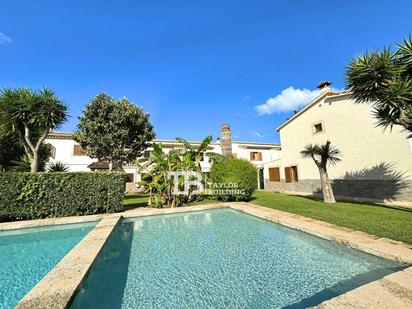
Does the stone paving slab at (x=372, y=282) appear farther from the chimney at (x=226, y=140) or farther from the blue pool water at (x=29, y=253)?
the chimney at (x=226, y=140)

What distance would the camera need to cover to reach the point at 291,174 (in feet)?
73.4

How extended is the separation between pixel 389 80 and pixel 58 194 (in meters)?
16.5

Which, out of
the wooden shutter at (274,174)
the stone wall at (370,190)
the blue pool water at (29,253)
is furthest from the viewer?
the wooden shutter at (274,174)

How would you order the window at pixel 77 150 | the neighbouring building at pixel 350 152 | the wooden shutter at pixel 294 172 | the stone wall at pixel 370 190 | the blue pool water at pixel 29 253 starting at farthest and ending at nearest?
the window at pixel 77 150 → the wooden shutter at pixel 294 172 → the neighbouring building at pixel 350 152 → the stone wall at pixel 370 190 → the blue pool water at pixel 29 253

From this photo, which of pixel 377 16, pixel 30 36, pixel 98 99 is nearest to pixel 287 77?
pixel 377 16

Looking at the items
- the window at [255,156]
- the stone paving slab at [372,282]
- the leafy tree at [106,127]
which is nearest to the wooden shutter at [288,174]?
the window at [255,156]

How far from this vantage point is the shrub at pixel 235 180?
14039mm

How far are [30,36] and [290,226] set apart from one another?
55.0 feet

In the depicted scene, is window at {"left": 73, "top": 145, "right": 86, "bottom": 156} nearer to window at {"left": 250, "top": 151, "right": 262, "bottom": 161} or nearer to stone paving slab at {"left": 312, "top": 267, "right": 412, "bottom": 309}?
window at {"left": 250, "top": 151, "right": 262, "bottom": 161}

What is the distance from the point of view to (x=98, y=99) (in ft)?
62.6

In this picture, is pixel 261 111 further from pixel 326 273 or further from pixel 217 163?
pixel 326 273

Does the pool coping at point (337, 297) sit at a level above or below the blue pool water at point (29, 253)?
above

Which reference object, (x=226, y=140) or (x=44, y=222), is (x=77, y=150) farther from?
(x=44, y=222)

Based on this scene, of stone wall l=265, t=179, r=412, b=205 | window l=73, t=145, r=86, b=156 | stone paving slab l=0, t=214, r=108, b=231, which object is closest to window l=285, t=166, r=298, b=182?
stone wall l=265, t=179, r=412, b=205
